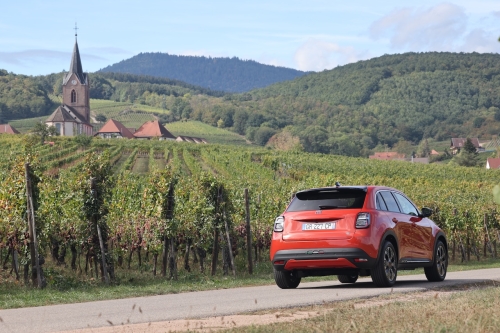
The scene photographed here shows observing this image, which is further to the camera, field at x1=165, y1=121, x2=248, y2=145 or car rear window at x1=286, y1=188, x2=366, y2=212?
field at x1=165, y1=121, x2=248, y2=145

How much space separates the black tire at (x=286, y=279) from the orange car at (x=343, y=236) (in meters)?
0.02

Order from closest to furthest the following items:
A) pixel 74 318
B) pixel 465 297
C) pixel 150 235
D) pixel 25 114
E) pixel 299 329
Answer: pixel 299 329 → pixel 74 318 → pixel 465 297 → pixel 150 235 → pixel 25 114

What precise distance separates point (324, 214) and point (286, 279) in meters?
1.62

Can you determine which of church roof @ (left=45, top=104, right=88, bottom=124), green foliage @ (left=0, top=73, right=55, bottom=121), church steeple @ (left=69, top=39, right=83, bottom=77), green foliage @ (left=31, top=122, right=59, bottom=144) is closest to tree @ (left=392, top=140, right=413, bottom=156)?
Answer: church roof @ (left=45, top=104, right=88, bottom=124)

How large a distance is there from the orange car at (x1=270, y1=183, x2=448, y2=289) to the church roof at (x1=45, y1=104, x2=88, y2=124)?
15024 centimetres

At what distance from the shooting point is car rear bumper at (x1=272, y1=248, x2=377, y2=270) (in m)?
12.6

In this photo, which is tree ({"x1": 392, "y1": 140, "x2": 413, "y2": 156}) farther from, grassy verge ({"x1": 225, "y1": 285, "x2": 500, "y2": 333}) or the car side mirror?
grassy verge ({"x1": 225, "y1": 285, "x2": 500, "y2": 333})

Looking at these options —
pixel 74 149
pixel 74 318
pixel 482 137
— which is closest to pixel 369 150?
pixel 482 137

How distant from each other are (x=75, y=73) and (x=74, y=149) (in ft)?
297

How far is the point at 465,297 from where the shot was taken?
10641 mm

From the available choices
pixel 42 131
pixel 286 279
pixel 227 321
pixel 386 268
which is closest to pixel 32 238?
pixel 286 279

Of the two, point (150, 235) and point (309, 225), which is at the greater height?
point (309, 225)

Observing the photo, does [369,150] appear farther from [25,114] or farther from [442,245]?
[442,245]

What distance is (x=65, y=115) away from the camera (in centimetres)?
16150
